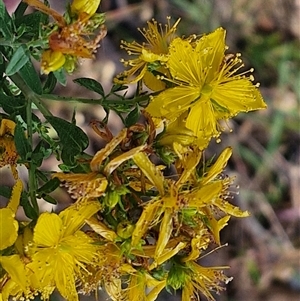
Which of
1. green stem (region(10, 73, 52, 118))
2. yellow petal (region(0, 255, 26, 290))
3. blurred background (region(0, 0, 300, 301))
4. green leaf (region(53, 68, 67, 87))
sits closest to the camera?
yellow petal (region(0, 255, 26, 290))

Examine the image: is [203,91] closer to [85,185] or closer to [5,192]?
[85,185]

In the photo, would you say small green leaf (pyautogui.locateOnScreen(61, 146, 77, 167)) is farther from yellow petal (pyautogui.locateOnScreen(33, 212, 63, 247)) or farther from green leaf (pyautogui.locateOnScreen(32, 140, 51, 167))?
yellow petal (pyautogui.locateOnScreen(33, 212, 63, 247))

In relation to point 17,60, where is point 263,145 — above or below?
below

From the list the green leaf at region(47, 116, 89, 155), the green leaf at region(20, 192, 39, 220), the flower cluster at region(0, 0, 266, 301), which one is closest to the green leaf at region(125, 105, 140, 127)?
the flower cluster at region(0, 0, 266, 301)

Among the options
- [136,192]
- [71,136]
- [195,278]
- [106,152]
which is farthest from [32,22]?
[195,278]

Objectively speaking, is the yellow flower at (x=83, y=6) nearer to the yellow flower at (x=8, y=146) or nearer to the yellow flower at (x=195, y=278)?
the yellow flower at (x=8, y=146)

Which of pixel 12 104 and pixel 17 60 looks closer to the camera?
pixel 17 60
